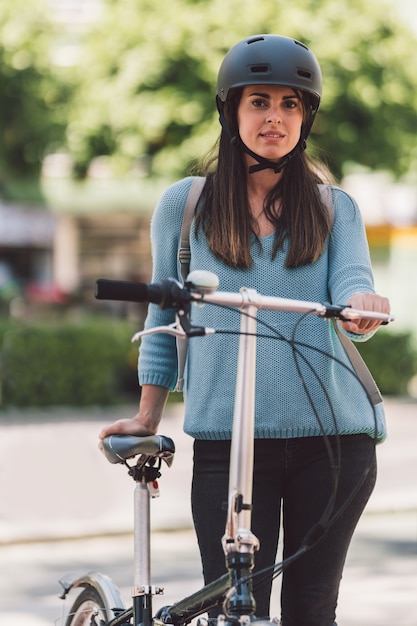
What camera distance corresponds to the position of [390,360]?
16.4 metres

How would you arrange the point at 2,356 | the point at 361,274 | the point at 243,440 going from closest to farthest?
the point at 243,440
the point at 361,274
the point at 2,356

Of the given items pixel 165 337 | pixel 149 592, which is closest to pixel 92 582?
pixel 149 592

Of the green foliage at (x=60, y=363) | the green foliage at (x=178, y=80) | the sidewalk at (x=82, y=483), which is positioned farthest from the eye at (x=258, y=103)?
the green foliage at (x=178, y=80)

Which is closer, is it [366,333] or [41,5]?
[366,333]

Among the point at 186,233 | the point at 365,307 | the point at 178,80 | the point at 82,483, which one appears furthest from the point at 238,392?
the point at 178,80

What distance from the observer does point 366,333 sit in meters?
2.49

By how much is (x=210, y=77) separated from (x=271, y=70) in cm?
1355

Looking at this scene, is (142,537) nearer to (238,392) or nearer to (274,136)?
(238,392)

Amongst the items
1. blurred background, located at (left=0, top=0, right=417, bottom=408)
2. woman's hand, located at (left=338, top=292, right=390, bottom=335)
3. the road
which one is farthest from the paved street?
blurred background, located at (left=0, top=0, right=417, bottom=408)

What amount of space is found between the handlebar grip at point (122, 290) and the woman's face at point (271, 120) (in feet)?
2.20

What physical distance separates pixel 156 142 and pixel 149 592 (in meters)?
14.6

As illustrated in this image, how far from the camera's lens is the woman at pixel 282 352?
2.67 metres

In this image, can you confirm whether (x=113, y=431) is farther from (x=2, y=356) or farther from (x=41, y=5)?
(x=41, y=5)

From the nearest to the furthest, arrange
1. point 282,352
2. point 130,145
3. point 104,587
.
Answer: point 282,352 → point 104,587 → point 130,145
